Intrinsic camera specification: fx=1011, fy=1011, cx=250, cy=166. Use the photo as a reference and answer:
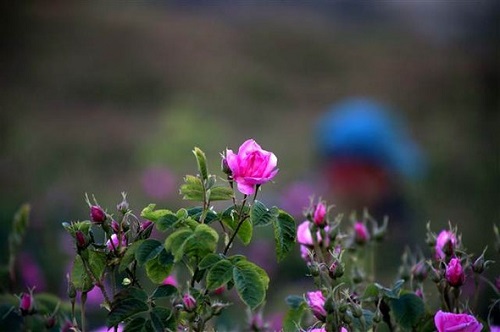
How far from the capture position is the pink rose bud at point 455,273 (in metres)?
1.14

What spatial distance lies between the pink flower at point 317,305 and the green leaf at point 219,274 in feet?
0.35

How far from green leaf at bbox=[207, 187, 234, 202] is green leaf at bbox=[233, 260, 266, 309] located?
0.27 ft

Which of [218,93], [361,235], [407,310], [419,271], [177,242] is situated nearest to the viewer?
[177,242]

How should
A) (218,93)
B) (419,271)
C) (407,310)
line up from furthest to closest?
(218,93) → (419,271) → (407,310)

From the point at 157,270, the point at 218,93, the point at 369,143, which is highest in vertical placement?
the point at 157,270

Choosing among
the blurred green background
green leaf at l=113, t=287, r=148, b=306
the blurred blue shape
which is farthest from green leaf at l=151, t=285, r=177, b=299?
the blurred blue shape

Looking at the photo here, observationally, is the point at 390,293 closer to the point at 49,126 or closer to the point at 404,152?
the point at 404,152

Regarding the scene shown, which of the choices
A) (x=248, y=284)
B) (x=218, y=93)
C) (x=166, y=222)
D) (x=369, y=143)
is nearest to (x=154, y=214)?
(x=166, y=222)

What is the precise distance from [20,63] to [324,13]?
135 inches

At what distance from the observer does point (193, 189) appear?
1.12 meters

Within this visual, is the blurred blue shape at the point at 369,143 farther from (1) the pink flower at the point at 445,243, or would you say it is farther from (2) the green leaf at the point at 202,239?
(2) the green leaf at the point at 202,239

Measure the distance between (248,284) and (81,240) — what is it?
18cm

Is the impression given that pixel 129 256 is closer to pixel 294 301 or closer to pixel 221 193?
pixel 221 193

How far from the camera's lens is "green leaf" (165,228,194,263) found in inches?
40.7
